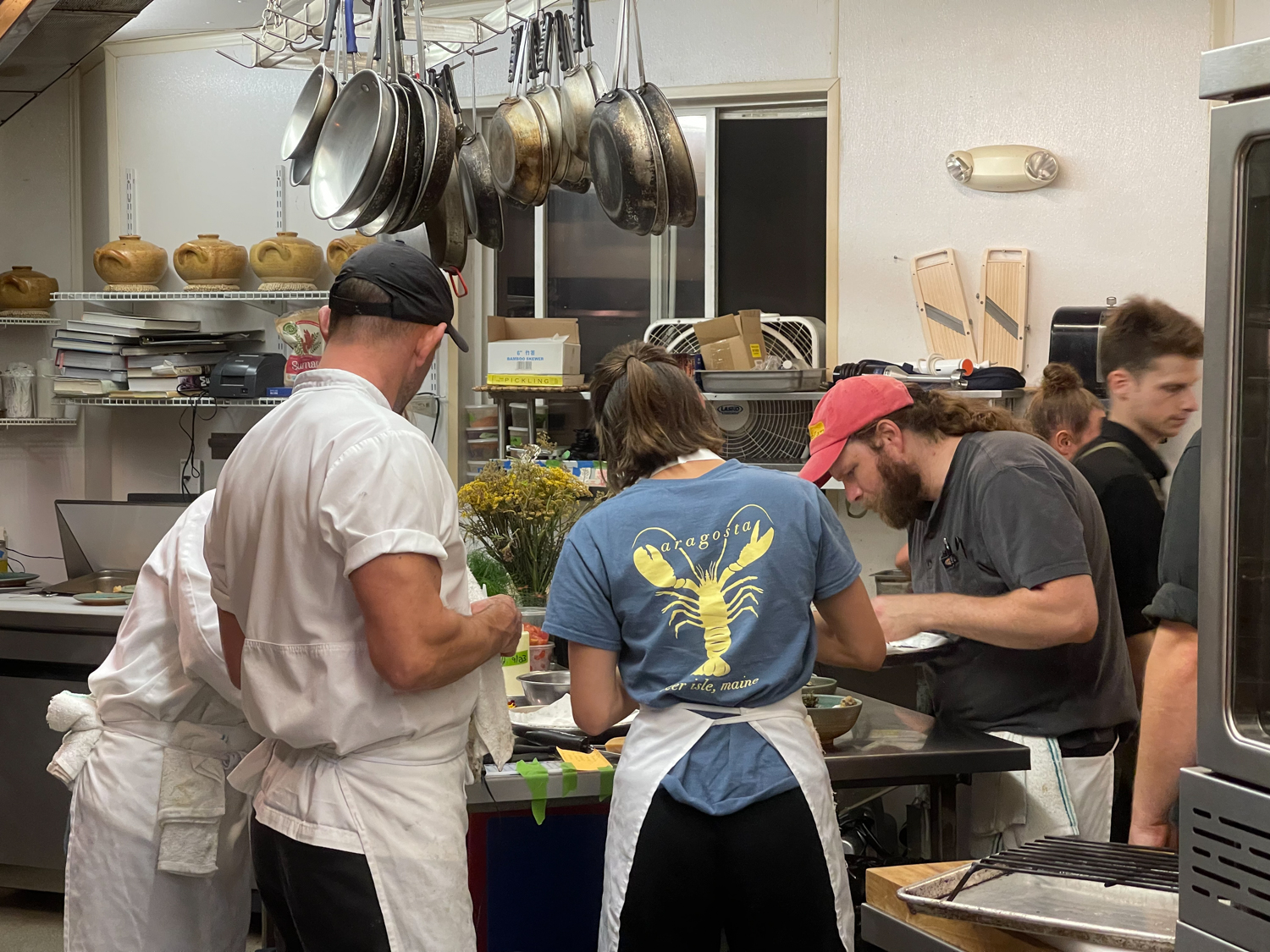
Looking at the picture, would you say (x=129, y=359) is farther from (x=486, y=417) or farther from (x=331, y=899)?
(x=331, y=899)

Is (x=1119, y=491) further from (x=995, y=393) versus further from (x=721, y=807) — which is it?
(x=721, y=807)

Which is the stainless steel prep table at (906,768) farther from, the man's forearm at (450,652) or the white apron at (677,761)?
the man's forearm at (450,652)

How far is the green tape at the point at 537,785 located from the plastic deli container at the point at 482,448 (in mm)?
2788

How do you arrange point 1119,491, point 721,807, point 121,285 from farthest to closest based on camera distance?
1. point 121,285
2. point 1119,491
3. point 721,807

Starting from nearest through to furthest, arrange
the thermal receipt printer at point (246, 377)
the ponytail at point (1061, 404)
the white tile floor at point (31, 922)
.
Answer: the ponytail at point (1061, 404), the white tile floor at point (31, 922), the thermal receipt printer at point (246, 377)

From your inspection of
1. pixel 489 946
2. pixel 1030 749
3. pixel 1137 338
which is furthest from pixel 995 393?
pixel 489 946

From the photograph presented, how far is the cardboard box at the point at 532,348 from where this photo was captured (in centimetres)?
428

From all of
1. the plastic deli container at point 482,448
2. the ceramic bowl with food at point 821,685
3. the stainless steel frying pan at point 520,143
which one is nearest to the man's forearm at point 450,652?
the ceramic bowl with food at point 821,685

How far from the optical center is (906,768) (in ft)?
6.95

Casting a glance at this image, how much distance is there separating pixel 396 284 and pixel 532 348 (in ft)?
8.52

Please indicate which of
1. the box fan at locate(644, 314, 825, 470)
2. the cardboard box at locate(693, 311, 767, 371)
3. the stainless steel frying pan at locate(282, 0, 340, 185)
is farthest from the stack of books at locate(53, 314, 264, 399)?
the cardboard box at locate(693, 311, 767, 371)

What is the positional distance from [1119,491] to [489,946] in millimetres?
1779

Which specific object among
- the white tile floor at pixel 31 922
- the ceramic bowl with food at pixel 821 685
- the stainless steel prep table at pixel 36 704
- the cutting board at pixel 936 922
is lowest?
the white tile floor at pixel 31 922

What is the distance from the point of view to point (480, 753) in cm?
184
